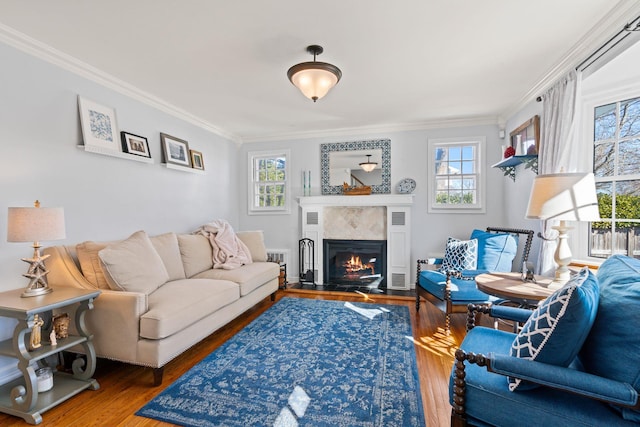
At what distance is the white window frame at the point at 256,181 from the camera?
5215mm

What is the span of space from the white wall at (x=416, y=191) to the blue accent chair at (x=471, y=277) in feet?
2.86

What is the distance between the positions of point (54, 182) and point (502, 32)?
12.4 ft

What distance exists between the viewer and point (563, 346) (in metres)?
1.16

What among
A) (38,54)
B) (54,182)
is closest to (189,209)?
(54,182)

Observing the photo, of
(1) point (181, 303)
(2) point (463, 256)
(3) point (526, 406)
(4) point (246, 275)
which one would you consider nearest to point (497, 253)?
(2) point (463, 256)

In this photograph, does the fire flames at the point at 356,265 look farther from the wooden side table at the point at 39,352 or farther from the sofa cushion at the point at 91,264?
the wooden side table at the point at 39,352

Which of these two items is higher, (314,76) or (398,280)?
(314,76)

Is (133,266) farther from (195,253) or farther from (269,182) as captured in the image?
(269,182)

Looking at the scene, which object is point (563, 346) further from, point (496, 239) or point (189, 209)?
point (189, 209)

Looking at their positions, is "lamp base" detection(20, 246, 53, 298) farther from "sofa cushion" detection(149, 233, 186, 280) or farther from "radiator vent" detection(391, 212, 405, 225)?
"radiator vent" detection(391, 212, 405, 225)

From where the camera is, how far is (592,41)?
231 cm

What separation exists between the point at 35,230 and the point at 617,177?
14.5 ft

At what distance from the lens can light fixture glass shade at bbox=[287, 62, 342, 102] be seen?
7.64 feet

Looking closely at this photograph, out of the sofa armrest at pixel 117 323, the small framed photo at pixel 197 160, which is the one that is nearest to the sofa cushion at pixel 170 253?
the sofa armrest at pixel 117 323
